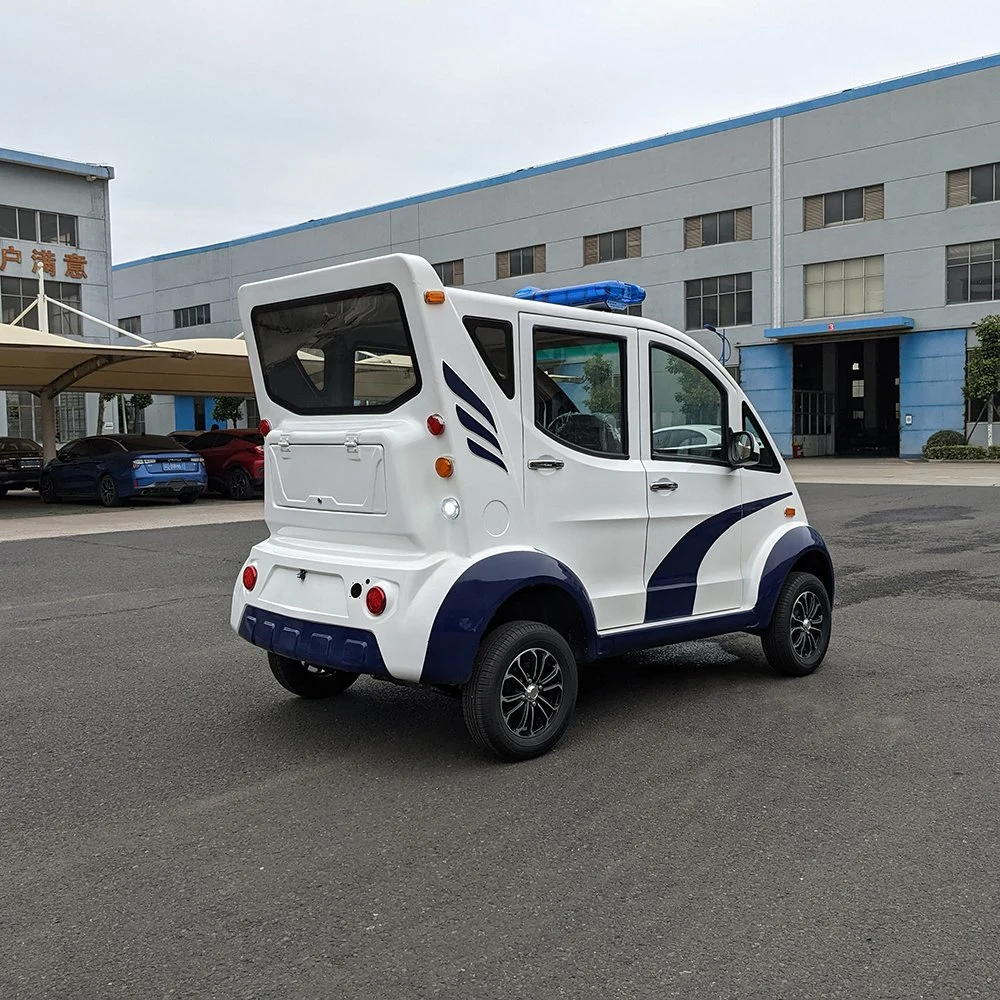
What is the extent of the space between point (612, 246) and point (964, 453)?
1816cm

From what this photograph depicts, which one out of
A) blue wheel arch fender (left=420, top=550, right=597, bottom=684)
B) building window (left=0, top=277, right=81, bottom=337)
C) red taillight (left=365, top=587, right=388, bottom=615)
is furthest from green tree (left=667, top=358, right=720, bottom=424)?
building window (left=0, top=277, right=81, bottom=337)

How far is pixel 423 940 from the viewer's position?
321cm

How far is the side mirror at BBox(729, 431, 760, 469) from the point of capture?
6.02m

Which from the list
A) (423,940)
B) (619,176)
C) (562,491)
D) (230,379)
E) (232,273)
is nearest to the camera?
(423,940)

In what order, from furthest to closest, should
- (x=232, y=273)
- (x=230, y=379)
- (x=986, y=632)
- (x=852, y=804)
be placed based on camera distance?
1. (x=232, y=273)
2. (x=230, y=379)
3. (x=986, y=632)
4. (x=852, y=804)

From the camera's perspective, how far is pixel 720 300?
43594 mm

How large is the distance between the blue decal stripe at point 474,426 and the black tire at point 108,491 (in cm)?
1757

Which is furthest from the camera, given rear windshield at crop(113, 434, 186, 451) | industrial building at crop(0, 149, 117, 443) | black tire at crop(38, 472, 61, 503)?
industrial building at crop(0, 149, 117, 443)

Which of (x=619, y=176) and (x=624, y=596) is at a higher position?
(x=619, y=176)

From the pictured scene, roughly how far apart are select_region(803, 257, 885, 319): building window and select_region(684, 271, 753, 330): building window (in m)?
2.52

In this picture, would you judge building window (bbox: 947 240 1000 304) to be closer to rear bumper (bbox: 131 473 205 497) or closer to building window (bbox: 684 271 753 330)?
building window (bbox: 684 271 753 330)

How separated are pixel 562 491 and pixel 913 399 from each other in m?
37.7

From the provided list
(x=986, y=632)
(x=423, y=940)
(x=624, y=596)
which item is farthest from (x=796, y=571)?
(x=423, y=940)

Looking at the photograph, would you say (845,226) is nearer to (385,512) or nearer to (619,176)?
(619,176)
